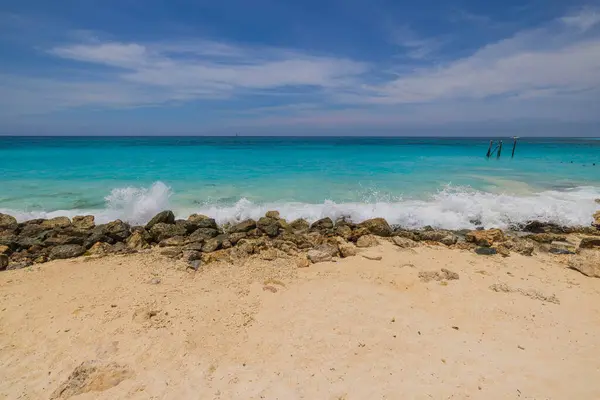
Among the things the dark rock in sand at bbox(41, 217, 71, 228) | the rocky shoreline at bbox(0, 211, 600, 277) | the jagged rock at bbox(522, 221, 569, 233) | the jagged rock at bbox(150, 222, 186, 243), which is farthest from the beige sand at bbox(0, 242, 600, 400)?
the jagged rock at bbox(522, 221, 569, 233)

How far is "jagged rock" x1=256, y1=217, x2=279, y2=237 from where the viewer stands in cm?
879

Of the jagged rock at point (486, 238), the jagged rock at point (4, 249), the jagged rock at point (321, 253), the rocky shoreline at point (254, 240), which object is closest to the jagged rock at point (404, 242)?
the rocky shoreline at point (254, 240)

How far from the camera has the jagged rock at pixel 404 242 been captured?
805 centimetres

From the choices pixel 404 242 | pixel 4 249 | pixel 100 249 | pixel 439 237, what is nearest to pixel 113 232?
pixel 100 249

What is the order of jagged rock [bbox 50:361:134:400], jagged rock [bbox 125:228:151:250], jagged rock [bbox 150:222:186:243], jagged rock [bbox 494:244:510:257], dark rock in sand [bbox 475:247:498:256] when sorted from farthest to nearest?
jagged rock [bbox 150:222:186:243], jagged rock [bbox 125:228:151:250], dark rock in sand [bbox 475:247:498:256], jagged rock [bbox 494:244:510:257], jagged rock [bbox 50:361:134:400]

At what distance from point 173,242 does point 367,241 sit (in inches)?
189

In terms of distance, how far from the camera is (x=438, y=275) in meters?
6.35

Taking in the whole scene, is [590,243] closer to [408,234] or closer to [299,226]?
[408,234]

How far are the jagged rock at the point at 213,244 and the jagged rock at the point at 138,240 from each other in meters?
1.56

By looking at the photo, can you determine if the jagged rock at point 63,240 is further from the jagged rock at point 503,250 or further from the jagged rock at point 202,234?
the jagged rock at point 503,250

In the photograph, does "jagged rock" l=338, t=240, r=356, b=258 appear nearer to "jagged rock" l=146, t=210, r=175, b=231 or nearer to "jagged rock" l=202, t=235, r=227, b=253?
"jagged rock" l=202, t=235, r=227, b=253

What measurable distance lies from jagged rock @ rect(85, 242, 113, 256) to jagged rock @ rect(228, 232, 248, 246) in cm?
279

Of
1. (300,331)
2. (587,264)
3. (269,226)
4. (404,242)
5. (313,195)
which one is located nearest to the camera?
(300,331)

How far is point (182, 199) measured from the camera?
44.6ft
